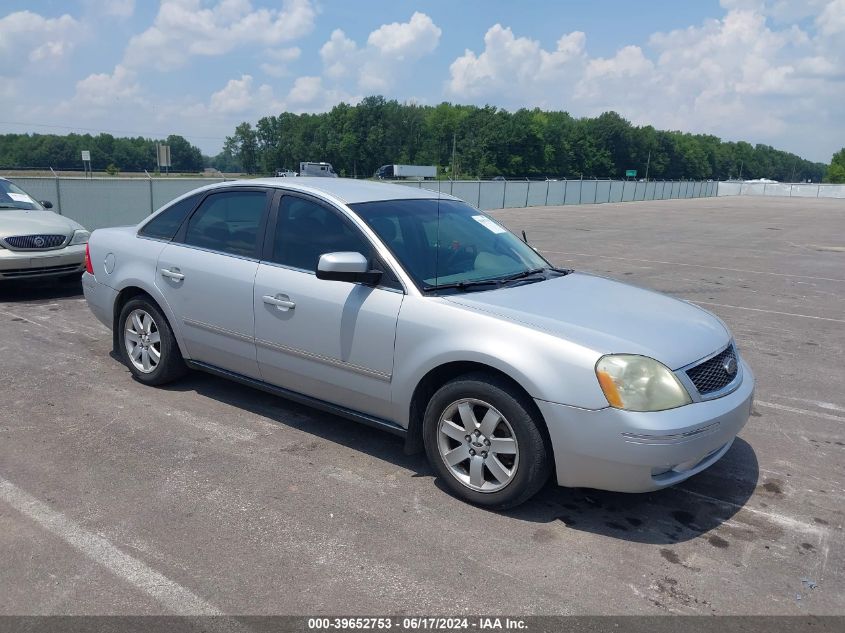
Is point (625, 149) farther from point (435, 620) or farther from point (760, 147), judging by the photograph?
point (435, 620)

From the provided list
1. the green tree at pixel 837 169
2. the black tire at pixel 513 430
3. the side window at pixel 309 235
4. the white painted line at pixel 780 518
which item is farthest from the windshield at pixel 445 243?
the green tree at pixel 837 169

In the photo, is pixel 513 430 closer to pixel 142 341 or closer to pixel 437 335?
pixel 437 335

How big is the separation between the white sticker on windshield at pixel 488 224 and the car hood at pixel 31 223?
6.40 m

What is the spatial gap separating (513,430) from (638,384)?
0.64 meters

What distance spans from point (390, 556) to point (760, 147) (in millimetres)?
208075

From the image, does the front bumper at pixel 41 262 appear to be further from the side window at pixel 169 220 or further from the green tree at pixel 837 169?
the green tree at pixel 837 169

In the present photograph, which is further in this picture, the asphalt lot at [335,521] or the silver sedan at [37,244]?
the silver sedan at [37,244]

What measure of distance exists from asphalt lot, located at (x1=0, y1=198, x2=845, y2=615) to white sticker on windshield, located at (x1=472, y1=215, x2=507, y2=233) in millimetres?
1587

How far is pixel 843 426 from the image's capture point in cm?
507

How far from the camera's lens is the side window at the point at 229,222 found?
4734 millimetres

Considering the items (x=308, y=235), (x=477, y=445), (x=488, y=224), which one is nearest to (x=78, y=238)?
(x=308, y=235)

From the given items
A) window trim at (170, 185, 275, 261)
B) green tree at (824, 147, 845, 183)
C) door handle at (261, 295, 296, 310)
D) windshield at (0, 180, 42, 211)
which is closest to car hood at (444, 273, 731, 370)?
door handle at (261, 295, 296, 310)

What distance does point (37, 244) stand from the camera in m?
8.73

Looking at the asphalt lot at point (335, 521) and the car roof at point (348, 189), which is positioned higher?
the car roof at point (348, 189)
